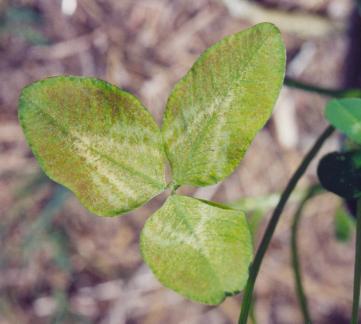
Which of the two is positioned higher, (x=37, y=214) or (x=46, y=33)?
(x=46, y=33)

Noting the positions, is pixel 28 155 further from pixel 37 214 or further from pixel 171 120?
pixel 171 120

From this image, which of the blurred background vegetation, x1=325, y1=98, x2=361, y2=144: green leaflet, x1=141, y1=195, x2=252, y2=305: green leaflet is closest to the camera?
x1=141, y1=195, x2=252, y2=305: green leaflet

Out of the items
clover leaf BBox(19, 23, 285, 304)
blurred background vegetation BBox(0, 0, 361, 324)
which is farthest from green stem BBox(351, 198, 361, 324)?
blurred background vegetation BBox(0, 0, 361, 324)

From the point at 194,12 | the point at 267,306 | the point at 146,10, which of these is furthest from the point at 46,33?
the point at 267,306

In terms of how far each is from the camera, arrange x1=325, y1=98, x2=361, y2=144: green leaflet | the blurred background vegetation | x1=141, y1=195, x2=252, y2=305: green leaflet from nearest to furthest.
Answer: x1=141, y1=195, x2=252, y2=305: green leaflet, x1=325, y1=98, x2=361, y2=144: green leaflet, the blurred background vegetation

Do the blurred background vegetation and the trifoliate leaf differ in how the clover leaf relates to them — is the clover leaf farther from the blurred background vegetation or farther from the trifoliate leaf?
the blurred background vegetation

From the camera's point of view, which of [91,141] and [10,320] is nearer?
[91,141]
